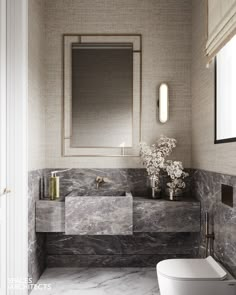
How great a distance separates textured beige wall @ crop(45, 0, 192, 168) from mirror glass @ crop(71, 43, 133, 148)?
15 centimetres

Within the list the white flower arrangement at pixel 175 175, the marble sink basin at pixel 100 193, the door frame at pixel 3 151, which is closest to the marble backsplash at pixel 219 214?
the white flower arrangement at pixel 175 175

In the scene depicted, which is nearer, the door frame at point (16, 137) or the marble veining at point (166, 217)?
the door frame at point (16, 137)

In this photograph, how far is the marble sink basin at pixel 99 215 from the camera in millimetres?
2807

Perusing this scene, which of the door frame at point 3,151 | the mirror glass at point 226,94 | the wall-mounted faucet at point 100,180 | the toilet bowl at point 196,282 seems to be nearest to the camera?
the toilet bowl at point 196,282

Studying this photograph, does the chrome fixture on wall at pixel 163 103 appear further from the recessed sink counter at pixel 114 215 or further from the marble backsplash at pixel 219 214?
the recessed sink counter at pixel 114 215

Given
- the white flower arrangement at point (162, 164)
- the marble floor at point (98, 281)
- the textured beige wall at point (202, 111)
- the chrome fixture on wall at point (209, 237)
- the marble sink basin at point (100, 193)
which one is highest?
the textured beige wall at point (202, 111)

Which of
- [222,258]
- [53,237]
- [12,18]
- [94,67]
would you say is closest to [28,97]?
[12,18]

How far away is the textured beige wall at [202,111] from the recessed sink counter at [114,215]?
0.46 m

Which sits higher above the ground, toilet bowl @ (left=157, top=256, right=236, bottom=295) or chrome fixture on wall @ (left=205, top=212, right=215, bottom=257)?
chrome fixture on wall @ (left=205, top=212, right=215, bottom=257)

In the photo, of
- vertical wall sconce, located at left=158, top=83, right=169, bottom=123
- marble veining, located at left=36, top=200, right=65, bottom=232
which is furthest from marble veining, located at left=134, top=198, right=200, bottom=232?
vertical wall sconce, located at left=158, top=83, right=169, bottom=123

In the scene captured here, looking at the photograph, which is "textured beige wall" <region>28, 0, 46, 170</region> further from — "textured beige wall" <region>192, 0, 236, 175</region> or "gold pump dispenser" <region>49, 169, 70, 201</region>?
"textured beige wall" <region>192, 0, 236, 175</region>

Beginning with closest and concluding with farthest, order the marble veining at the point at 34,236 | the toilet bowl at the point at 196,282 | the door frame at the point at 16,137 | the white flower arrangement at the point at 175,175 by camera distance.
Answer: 1. the toilet bowl at the point at 196,282
2. the door frame at the point at 16,137
3. the marble veining at the point at 34,236
4. the white flower arrangement at the point at 175,175

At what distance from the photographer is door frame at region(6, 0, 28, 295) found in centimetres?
244

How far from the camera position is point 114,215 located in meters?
2.81
